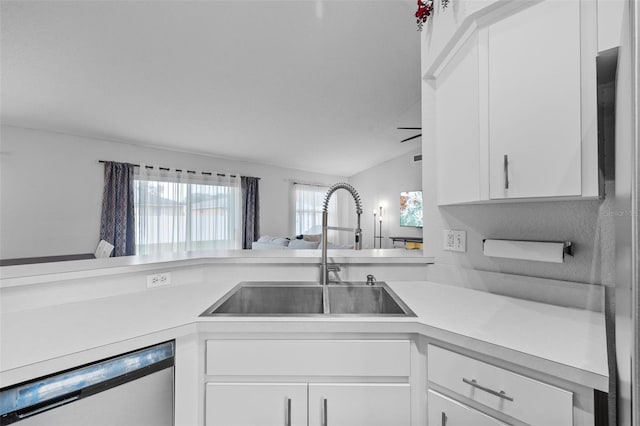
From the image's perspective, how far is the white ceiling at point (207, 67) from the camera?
6.55 feet

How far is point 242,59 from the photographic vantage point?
249 cm

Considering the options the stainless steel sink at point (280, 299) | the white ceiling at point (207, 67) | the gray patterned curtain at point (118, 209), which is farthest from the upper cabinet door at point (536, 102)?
the gray patterned curtain at point (118, 209)

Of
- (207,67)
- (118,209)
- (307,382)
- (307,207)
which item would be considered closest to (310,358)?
(307,382)

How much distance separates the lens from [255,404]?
898 mm

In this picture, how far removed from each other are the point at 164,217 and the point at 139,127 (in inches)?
60.4

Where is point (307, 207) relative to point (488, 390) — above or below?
above

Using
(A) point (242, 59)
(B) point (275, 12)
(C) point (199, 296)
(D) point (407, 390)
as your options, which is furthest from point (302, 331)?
(A) point (242, 59)

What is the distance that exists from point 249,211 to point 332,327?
487 cm

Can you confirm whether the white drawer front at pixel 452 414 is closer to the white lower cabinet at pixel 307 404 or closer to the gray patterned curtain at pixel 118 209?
the white lower cabinet at pixel 307 404

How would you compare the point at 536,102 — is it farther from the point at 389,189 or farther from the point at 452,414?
the point at 389,189

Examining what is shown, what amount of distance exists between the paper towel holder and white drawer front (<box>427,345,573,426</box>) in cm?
56

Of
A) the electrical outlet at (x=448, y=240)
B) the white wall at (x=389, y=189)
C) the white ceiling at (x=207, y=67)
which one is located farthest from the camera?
the white wall at (x=389, y=189)

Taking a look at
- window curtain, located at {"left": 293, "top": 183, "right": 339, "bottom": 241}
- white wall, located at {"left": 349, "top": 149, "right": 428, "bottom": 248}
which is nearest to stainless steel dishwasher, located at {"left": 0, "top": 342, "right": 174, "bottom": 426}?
white wall, located at {"left": 349, "top": 149, "right": 428, "bottom": 248}

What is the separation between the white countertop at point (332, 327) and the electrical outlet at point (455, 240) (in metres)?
0.26
